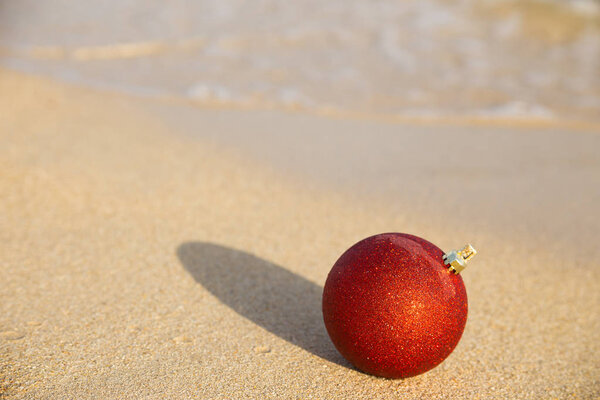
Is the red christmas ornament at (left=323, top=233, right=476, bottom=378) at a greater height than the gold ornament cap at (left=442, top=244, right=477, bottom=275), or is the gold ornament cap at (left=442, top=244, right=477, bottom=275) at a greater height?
the gold ornament cap at (left=442, top=244, right=477, bottom=275)

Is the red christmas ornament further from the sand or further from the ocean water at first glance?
the ocean water

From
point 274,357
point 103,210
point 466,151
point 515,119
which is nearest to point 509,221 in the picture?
point 466,151

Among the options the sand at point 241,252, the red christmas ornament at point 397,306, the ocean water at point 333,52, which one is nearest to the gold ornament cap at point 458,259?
the red christmas ornament at point 397,306

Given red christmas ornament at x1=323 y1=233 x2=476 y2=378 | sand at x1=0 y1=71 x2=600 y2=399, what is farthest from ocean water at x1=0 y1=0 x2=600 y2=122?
red christmas ornament at x1=323 y1=233 x2=476 y2=378

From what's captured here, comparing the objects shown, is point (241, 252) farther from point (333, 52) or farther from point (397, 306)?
point (333, 52)

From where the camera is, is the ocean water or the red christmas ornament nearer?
the red christmas ornament

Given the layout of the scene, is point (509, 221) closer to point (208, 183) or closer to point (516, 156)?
point (516, 156)

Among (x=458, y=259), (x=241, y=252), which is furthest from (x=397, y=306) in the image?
(x=241, y=252)
